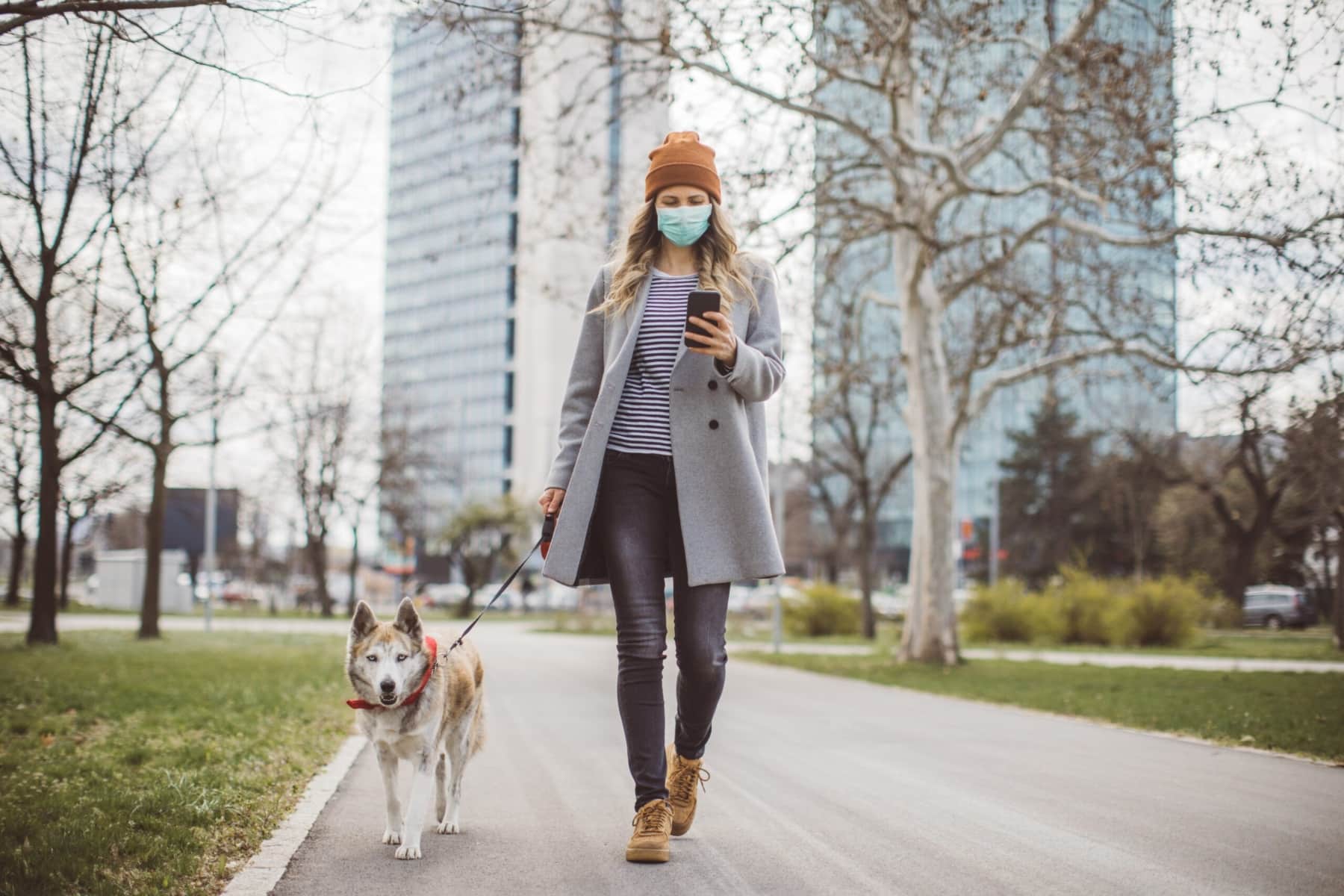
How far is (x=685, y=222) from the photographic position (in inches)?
178

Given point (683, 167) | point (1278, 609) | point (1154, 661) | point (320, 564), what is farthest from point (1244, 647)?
point (320, 564)

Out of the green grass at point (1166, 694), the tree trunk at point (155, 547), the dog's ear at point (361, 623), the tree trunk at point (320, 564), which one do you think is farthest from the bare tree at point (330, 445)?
the dog's ear at point (361, 623)

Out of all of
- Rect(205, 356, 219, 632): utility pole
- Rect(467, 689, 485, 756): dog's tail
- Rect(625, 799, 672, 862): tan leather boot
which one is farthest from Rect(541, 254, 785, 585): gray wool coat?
Rect(205, 356, 219, 632): utility pole

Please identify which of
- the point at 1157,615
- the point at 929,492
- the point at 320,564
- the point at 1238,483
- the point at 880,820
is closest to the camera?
the point at 880,820

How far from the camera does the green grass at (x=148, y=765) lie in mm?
4055

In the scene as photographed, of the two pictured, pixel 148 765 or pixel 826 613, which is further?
pixel 826 613

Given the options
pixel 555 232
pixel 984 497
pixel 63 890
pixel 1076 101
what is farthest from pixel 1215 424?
pixel 984 497

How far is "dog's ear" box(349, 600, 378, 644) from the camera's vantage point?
4527 millimetres

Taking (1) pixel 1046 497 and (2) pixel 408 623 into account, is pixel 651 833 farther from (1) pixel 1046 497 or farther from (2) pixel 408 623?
(1) pixel 1046 497

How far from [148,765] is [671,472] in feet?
12.1

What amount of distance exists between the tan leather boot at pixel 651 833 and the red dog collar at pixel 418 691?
920 millimetres

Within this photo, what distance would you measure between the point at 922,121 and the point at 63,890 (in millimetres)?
18699

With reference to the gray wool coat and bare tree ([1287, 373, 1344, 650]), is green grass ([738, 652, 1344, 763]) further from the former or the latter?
the gray wool coat

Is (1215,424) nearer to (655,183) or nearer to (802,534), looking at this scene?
(655,183)
